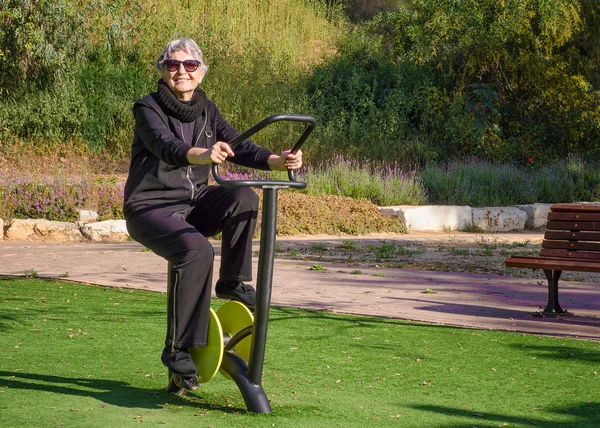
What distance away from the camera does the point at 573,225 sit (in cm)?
750

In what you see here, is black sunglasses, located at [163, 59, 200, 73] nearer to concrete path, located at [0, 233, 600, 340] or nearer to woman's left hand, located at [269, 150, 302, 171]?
woman's left hand, located at [269, 150, 302, 171]

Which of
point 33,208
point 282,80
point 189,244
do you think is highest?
point 282,80

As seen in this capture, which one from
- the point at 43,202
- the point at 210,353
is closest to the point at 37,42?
the point at 43,202

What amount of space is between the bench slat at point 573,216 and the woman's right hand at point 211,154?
4.33 m

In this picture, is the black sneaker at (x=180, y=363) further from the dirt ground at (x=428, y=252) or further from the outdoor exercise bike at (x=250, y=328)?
the dirt ground at (x=428, y=252)

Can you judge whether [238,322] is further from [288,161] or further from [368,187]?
[368,187]

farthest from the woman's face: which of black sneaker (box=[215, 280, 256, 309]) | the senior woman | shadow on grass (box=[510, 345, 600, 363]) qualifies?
shadow on grass (box=[510, 345, 600, 363])

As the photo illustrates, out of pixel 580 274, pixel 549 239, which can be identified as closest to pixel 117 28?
pixel 580 274

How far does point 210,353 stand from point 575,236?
13.7ft

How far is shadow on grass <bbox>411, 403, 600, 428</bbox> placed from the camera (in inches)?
164

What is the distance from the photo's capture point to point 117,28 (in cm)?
1958

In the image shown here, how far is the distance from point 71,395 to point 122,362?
863mm

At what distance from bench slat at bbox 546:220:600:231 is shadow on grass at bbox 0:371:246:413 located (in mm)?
4011

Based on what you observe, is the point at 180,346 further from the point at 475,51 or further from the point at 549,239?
the point at 475,51
